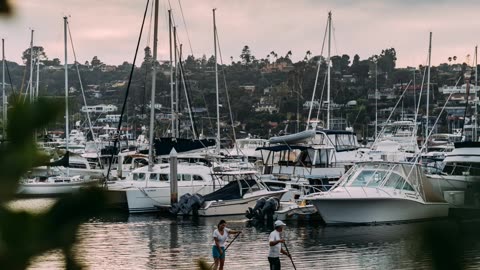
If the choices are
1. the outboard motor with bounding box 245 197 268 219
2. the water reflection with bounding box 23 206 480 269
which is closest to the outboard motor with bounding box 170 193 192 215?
the water reflection with bounding box 23 206 480 269

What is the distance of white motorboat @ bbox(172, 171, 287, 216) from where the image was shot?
36.9 m

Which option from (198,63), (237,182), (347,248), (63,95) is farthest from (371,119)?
(63,95)

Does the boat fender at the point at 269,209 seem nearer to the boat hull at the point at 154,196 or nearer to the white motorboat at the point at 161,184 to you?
the white motorboat at the point at 161,184

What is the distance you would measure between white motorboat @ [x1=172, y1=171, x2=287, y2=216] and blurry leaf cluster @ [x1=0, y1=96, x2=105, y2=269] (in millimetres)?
34263

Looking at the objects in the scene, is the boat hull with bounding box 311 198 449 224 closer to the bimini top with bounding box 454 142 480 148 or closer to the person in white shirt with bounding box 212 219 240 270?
the bimini top with bounding box 454 142 480 148

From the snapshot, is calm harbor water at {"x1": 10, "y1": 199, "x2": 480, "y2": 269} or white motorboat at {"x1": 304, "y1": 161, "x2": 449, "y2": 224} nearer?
calm harbor water at {"x1": 10, "y1": 199, "x2": 480, "y2": 269}

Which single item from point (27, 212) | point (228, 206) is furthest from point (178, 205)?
point (27, 212)

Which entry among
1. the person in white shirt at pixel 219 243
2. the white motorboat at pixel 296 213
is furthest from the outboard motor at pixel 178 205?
the person in white shirt at pixel 219 243

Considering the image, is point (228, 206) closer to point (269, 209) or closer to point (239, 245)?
point (269, 209)

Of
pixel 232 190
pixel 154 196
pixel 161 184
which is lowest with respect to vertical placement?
pixel 154 196

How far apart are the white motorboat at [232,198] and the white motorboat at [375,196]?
4.31 m

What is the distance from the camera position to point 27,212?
8.41 ft

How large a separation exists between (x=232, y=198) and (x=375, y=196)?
707cm

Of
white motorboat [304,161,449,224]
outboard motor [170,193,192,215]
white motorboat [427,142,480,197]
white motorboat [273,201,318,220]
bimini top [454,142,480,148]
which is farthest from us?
bimini top [454,142,480,148]
